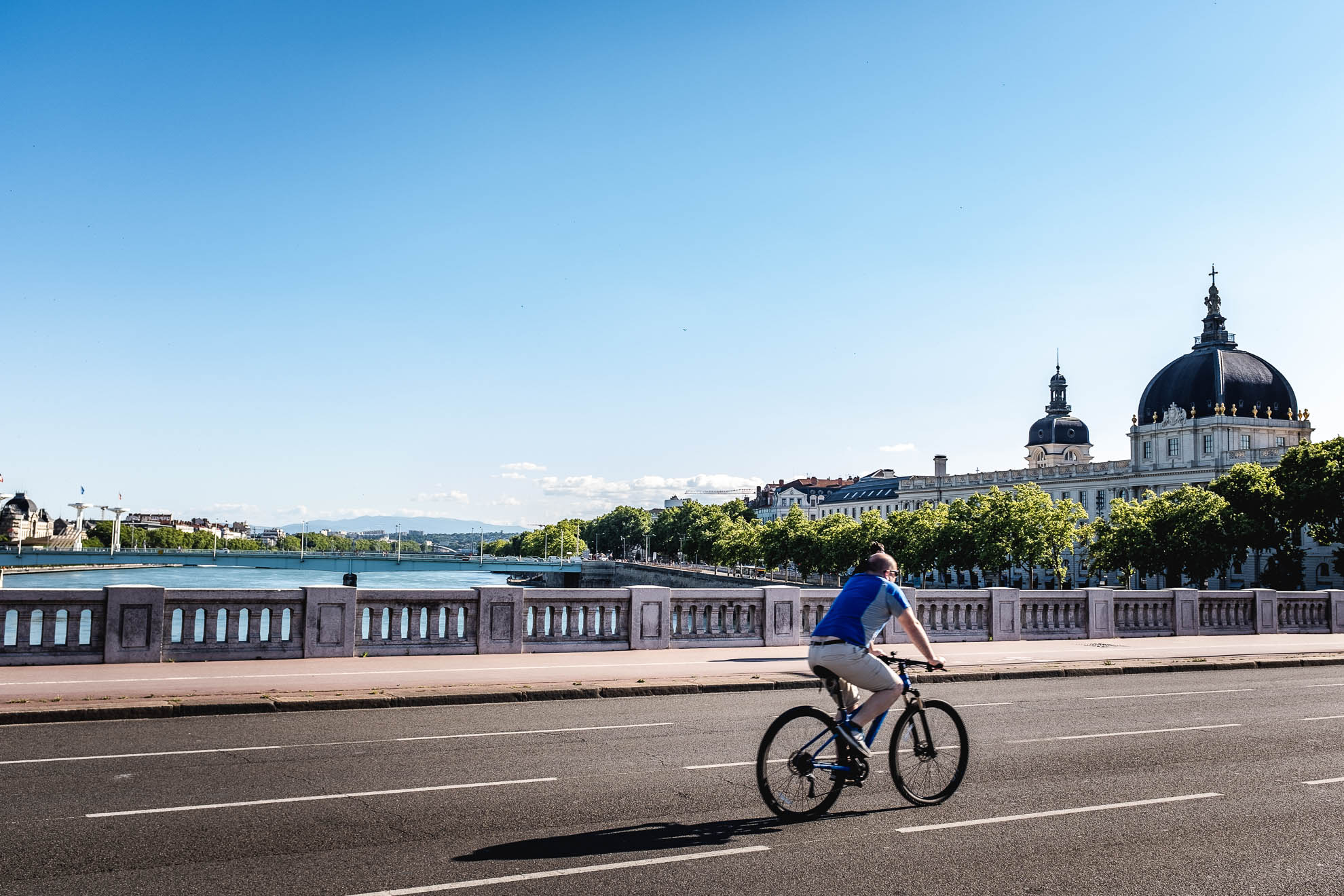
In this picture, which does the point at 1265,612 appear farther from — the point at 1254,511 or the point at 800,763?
the point at 1254,511

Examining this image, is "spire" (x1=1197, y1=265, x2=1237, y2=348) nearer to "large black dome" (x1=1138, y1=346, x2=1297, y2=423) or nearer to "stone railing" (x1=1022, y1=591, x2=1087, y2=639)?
"large black dome" (x1=1138, y1=346, x2=1297, y2=423)

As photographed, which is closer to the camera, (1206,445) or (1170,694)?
(1170,694)

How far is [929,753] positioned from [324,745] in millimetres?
6053

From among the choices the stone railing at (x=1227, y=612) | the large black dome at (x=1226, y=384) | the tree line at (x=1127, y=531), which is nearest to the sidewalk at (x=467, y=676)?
the stone railing at (x=1227, y=612)

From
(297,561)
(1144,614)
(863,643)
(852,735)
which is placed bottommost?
(297,561)

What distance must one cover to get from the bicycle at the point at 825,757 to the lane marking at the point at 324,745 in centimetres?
437

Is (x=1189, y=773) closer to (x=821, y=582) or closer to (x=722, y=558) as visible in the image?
(x=821, y=582)

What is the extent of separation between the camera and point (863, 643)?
8.16 meters

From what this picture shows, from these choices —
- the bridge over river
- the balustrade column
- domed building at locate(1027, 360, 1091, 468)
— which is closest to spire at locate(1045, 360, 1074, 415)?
domed building at locate(1027, 360, 1091, 468)

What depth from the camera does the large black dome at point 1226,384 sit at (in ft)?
400

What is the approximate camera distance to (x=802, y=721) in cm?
819

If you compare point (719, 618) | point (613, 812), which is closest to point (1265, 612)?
point (719, 618)

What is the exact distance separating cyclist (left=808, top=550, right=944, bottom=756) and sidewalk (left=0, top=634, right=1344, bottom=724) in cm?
722

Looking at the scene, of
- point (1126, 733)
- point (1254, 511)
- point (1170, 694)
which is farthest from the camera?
point (1254, 511)
